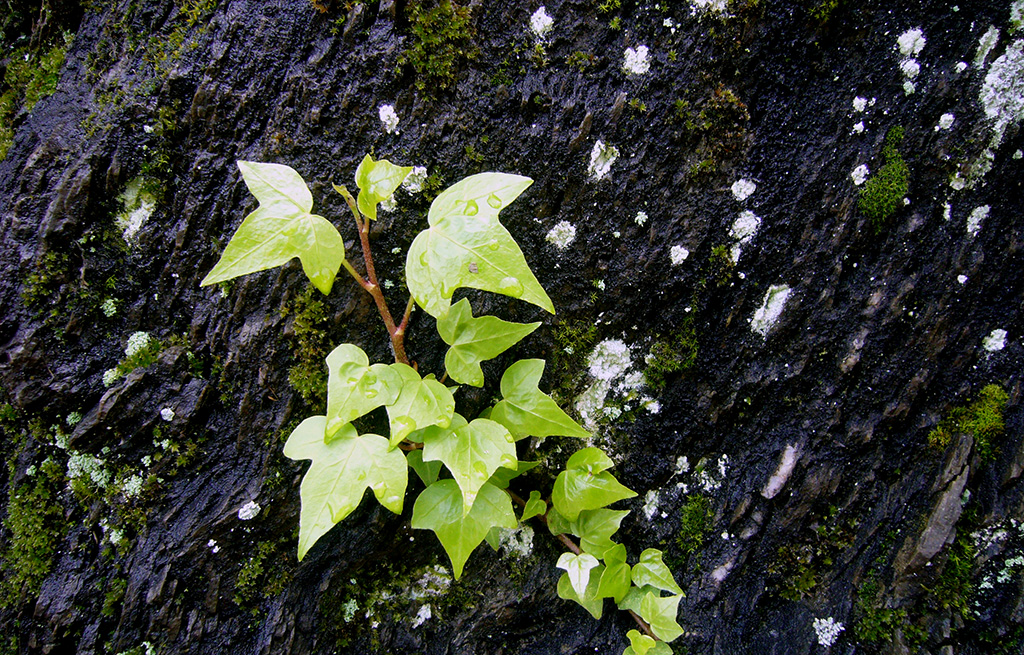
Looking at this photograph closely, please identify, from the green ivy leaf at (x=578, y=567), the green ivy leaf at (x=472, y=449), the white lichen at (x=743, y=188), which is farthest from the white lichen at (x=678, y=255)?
the green ivy leaf at (x=578, y=567)

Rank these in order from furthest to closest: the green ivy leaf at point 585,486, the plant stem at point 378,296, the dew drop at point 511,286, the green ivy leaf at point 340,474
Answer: the green ivy leaf at point 585,486
the plant stem at point 378,296
the green ivy leaf at point 340,474
the dew drop at point 511,286

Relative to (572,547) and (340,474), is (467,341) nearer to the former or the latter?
(340,474)

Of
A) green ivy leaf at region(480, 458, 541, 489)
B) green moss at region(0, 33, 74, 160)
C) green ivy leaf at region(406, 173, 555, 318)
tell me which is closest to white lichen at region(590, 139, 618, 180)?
green ivy leaf at region(406, 173, 555, 318)

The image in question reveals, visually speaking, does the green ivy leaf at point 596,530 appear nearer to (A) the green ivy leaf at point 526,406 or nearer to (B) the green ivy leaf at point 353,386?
(A) the green ivy leaf at point 526,406

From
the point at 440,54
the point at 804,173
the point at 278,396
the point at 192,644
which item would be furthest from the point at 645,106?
the point at 192,644

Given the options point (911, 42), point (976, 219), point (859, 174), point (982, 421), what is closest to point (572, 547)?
point (982, 421)

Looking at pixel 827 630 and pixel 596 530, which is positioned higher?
pixel 596 530

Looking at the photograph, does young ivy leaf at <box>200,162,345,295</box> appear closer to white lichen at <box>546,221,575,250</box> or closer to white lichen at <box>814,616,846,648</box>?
white lichen at <box>546,221,575,250</box>
